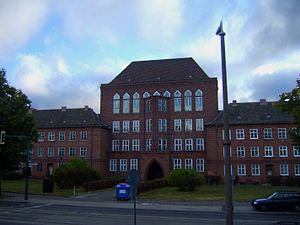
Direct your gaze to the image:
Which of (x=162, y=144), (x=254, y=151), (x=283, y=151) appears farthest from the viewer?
(x=162, y=144)

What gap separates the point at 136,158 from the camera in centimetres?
6644

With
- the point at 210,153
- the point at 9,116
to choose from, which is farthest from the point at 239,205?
the point at 210,153

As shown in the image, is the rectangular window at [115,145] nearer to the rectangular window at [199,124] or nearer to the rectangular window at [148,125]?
the rectangular window at [148,125]

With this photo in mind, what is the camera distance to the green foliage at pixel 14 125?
127ft

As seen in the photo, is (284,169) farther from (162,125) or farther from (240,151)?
(162,125)

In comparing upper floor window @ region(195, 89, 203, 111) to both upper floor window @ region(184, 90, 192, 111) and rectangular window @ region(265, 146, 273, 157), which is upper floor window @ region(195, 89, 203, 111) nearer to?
upper floor window @ region(184, 90, 192, 111)

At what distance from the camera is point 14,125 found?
3903 cm

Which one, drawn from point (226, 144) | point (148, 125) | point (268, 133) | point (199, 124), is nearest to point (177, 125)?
point (199, 124)

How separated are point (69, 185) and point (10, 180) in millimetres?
23202

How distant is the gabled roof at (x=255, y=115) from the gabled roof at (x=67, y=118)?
21611 mm

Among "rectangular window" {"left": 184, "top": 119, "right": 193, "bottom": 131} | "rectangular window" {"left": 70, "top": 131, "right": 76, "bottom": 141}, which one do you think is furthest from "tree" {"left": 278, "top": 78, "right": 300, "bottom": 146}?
"rectangular window" {"left": 70, "top": 131, "right": 76, "bottom": 141}

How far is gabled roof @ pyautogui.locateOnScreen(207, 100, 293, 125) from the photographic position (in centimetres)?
6009

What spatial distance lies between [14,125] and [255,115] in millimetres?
38791

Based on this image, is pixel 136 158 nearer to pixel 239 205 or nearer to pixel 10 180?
pixel 10 180
